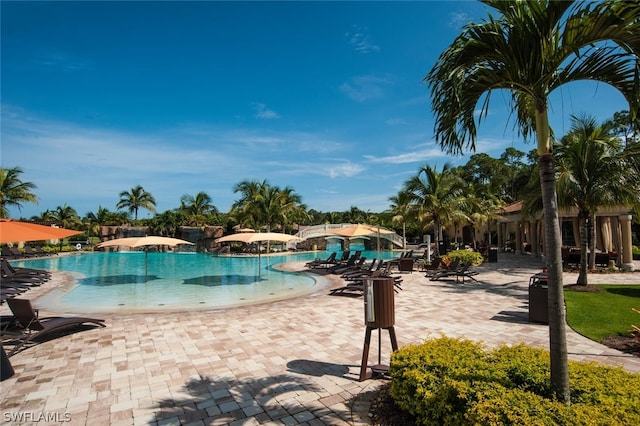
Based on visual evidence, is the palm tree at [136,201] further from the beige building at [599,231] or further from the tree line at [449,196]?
the beige building at [599,231]

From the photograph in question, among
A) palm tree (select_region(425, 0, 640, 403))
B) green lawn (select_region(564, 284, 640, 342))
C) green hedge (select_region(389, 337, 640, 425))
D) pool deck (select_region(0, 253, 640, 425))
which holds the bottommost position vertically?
pool deck (select_region(0, 253, 640, 425))

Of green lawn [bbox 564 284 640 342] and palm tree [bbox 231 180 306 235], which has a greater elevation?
palm tree [bbox 231 180 306 235]

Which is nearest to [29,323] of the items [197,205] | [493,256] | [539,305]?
[539,305]

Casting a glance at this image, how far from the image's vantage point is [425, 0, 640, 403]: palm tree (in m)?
3.12

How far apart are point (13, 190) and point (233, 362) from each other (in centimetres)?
3442

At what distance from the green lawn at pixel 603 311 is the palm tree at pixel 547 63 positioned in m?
5.48

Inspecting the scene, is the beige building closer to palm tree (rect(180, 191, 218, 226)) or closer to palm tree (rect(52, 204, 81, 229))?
palm tree (rect(180, 191, 218, 226))

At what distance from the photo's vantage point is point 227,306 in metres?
10.7

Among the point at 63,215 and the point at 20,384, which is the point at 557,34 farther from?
the point at 63,215

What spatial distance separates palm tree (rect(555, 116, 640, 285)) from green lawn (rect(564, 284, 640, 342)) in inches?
56.7

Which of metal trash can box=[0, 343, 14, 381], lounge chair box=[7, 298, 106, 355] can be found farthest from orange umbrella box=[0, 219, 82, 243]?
metal trash can box=[0, 343, 14, 381]

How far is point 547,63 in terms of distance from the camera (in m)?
3.36

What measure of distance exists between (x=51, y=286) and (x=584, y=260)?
21300 mm

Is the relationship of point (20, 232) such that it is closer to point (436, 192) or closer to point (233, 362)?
point (233, 362)
